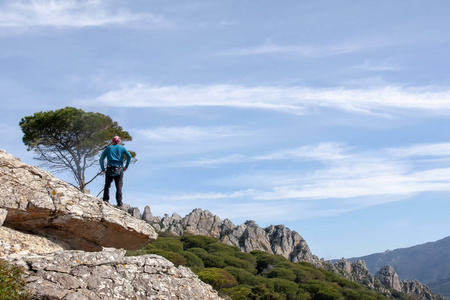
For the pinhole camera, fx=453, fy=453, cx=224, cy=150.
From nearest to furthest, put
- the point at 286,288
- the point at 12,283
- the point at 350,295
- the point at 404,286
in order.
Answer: the point at 12,283 < the point at 286,288 < the point at 350,295 < the point at 404,286

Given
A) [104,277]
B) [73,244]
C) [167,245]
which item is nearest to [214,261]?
[167,245]

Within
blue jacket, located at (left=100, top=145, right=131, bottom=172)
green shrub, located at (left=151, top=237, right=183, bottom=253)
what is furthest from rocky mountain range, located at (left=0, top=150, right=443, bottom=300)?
green shrub, located at (left=151, top=237, right=183, bottom=253)

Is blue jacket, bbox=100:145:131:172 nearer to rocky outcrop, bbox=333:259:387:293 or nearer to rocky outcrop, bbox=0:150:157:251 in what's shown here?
rocky outcrop, bbox=0:150:157:251

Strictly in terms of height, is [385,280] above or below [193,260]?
below

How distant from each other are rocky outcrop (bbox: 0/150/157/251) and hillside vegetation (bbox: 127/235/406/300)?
25.5m

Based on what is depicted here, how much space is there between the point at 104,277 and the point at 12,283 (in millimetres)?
2322

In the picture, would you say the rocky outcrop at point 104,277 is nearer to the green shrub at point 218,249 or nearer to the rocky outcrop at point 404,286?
the green shrub at point 218,249

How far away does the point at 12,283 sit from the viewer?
930 cm

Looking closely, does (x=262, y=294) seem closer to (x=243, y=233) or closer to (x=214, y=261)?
(x=214, y=261)

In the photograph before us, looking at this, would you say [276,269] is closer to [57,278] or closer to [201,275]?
[201,275]

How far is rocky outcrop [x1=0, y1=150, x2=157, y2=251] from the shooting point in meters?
12.8

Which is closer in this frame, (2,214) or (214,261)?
(2,214)

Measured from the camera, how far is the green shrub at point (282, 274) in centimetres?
5447

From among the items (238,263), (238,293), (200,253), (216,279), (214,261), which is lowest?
(238,293)
